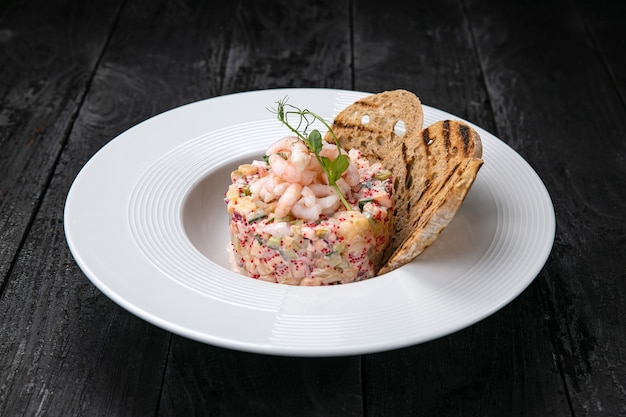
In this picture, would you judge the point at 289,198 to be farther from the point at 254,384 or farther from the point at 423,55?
the point at 423,55

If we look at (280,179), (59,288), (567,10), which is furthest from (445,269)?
(567,10)

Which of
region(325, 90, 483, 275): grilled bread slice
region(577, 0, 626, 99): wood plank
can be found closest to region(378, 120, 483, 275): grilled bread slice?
region(325, 90, 483, 275): grilled bread slice

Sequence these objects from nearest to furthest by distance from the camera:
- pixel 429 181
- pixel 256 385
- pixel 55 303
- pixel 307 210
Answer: pixel 256 385, pixel 307 210, pixel 429 181, pixel 55 303

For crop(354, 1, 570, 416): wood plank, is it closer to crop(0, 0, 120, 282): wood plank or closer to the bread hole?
the bread hole

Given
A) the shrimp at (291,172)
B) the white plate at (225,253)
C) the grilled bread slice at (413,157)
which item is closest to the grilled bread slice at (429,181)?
the grilled bread slice at (413,157)

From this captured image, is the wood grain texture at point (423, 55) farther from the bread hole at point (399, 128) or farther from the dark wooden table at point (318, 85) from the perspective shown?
the bread hole at point (399, 128)

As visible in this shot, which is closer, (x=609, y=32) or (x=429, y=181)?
(x=429, y=181)

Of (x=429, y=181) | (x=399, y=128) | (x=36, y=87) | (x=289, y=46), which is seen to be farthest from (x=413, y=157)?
(x=36, y=87)
